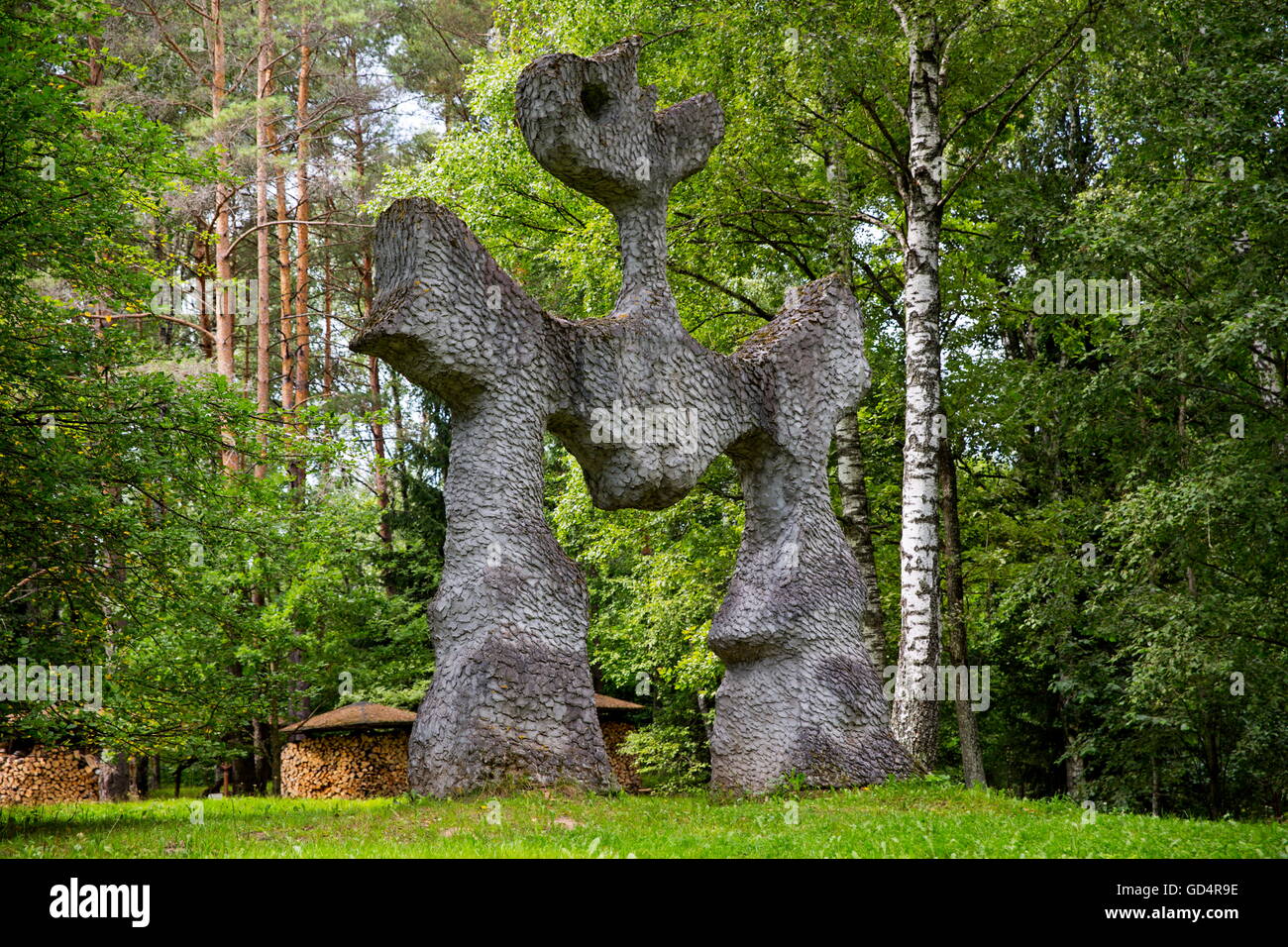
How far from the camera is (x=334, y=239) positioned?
24.5 meters

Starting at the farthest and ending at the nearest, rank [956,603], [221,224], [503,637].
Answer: [221,224]
[956,603]
[503,637]

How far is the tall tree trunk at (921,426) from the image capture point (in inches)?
484

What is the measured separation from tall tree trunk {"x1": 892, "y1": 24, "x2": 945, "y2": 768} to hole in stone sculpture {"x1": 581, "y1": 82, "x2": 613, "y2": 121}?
4.95 meters

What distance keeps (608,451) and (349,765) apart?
12.2 meters

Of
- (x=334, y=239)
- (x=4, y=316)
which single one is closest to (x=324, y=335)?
(x=334, y=239)

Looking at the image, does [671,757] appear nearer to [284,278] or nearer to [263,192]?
[284,278]

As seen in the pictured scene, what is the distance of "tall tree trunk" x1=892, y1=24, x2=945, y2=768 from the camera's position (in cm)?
1229

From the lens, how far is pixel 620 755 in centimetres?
2361

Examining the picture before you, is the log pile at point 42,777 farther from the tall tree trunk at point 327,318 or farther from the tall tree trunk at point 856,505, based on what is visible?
the tall tree trunk at point 856,505

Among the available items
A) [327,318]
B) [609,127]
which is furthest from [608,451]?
[327,318]

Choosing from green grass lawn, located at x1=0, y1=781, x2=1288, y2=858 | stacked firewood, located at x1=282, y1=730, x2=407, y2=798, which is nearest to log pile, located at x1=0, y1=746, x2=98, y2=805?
stacked firewood, located at x1=282, y1=730, x2=407, y2=798

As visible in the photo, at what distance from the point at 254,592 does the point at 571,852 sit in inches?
632

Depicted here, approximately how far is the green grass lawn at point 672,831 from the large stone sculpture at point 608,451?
2.08ft

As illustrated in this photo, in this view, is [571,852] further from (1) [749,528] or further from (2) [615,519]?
(2) [615,519]
